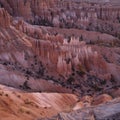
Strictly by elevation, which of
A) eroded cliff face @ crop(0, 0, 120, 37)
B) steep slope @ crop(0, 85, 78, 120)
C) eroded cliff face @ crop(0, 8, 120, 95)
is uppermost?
steep slope @ crop(0, 85, 78, 120)

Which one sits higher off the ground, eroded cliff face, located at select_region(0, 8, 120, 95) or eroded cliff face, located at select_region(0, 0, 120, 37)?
eroded cliff face, located at select_region(0, 8, 120, 95)

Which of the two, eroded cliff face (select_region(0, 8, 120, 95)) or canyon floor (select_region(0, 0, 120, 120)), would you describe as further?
eroded cliff face (select_region(0, 8, 120, 95))

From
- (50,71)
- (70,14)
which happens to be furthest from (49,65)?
(70,14)

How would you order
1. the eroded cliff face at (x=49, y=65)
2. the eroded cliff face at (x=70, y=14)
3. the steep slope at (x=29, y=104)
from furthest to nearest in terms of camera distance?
the eroded cliff face at (x=70, y=14), the eroded cliff face at (x=49, y=65), the steep slope at (x=29, y=104)

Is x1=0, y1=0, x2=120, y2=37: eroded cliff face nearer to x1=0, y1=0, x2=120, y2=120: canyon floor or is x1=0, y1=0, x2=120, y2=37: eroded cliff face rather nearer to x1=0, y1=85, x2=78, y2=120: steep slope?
x1=0, y1=0, x2=120, y2=120: canyon floor

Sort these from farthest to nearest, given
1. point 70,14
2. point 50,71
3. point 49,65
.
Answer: point 70,14
point 49,65
point 50,71

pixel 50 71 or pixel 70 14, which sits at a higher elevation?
pixel 50 71

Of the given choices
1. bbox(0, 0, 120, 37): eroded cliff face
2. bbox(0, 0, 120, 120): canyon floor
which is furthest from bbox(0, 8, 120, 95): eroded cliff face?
bbox(0, 0, 120, 37): eroded cliff face

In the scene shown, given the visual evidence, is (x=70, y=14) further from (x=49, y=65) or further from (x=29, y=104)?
(x=29, y=104)

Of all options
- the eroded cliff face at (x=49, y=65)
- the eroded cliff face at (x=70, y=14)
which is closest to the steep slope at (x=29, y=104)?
the eroded cliff face at (x=49, y=65)

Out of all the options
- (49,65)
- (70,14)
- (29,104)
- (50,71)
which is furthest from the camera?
(70,14)

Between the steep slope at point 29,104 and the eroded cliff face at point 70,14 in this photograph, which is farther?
the eroded cliff face at point 70,14

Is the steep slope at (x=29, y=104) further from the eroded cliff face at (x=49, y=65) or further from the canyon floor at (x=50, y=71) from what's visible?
the eroded cliff face at (x=49, y=65)

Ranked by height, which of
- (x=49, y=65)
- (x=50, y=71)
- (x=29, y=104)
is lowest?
(x=50, y=71)
